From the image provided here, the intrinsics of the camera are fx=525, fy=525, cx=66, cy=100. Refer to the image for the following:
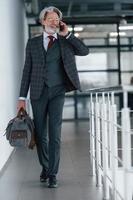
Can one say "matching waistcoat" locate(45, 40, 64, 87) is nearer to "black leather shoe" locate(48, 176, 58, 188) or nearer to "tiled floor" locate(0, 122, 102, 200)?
"black leather shoe" locate(48, 176, 58, 188)

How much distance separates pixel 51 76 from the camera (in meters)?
4.54

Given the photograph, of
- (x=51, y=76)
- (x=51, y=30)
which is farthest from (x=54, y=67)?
(x=51, y=30)

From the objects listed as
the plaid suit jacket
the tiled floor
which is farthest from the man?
the tiled floor

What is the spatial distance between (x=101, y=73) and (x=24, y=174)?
10718 mm

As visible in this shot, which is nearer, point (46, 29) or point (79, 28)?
point (46, 29)

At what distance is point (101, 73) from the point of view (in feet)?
51.9

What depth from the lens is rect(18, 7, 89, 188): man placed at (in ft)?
14.8

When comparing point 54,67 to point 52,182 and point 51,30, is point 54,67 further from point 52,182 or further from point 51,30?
point 52,182

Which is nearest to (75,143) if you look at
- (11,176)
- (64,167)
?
(64,167)

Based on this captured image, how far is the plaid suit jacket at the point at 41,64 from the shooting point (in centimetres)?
452

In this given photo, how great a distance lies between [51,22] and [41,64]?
0.37m

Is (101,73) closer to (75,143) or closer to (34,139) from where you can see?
(75,143)

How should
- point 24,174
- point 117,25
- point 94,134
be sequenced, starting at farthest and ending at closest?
point 117,25 → point 24,174 → point 94,134

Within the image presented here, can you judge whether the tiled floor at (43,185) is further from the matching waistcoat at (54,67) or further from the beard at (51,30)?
the beard at (51,30)
